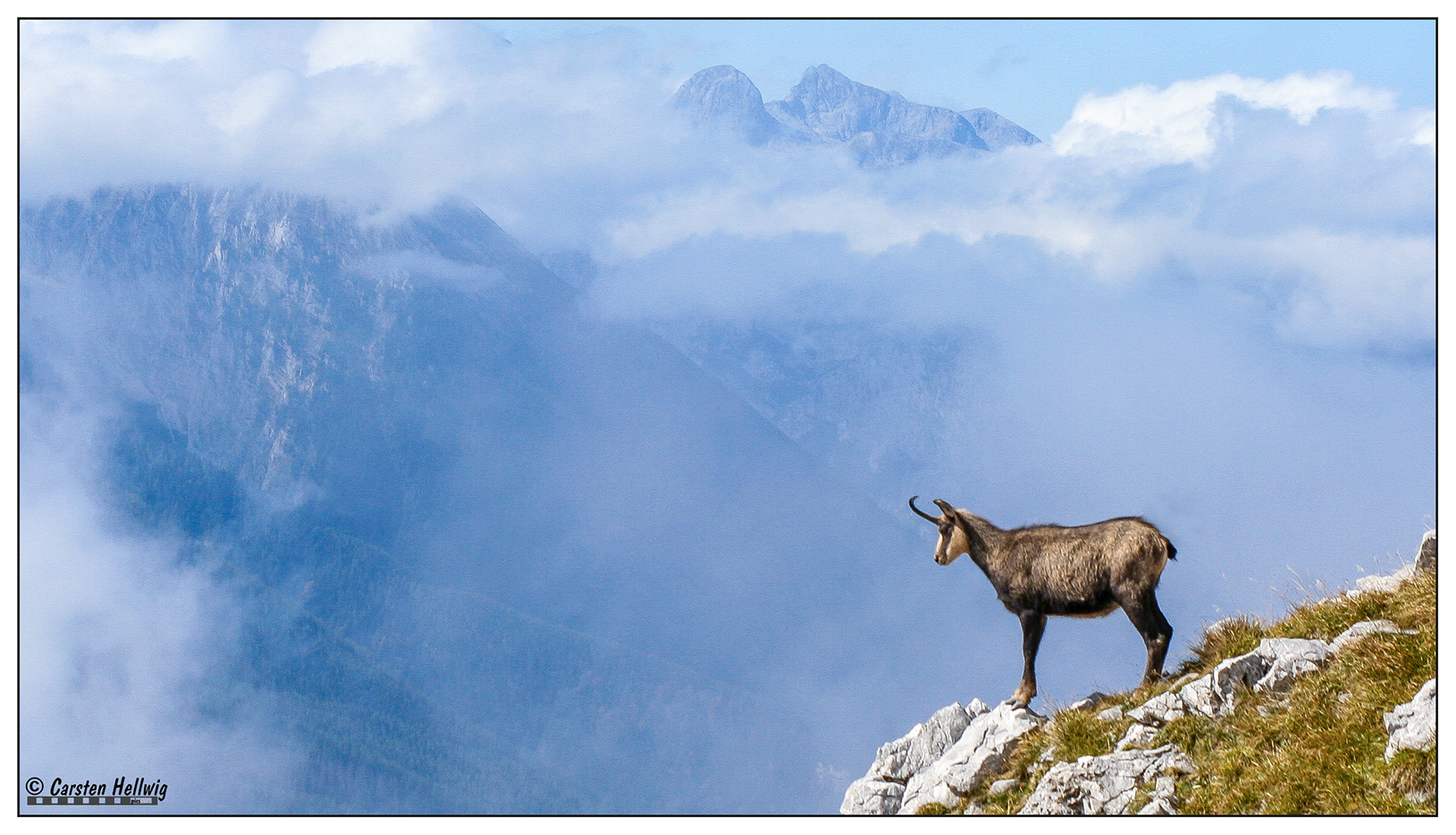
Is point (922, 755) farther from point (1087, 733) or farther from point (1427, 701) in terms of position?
point (1427, 701)

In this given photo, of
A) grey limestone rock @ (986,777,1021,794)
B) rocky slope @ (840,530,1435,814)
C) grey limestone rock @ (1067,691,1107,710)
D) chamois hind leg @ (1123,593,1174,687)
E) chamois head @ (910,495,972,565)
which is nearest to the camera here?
rocky slope @ (840,530,1435,814)

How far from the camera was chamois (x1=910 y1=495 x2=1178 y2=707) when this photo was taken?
13898 mm

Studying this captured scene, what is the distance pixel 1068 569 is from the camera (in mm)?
14453

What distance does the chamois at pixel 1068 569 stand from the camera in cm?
1390

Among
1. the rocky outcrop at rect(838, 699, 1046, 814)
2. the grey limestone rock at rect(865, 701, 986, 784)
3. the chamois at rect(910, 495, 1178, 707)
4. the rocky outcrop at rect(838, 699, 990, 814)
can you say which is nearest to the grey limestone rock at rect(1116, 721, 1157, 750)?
the chamois at rect(910, 495, 1178, 707)

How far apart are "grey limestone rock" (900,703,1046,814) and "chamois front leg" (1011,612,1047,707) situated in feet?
0.58

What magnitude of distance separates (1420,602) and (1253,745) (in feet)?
10.1

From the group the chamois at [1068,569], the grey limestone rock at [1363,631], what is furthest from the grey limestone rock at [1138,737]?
the grey limestone rock at [1363,631]

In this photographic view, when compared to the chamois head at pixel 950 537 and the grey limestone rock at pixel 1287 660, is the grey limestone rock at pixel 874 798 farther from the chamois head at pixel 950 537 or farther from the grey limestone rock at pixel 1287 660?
the grey limestone rock at pixel 1287 660

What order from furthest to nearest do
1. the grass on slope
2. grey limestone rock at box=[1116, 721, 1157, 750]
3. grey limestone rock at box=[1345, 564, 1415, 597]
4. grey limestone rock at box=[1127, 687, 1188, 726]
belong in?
grey limestone rock at box=[1345, 564, 1415, 597]
grey limestone rock at box=[1127, 687, 1188, 726]
grey limestone rock at box=[1116, 721, 1157, 750]
the grass on slope

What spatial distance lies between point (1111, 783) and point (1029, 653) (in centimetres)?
288

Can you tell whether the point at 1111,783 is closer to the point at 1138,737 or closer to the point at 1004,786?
the point at 1138,737

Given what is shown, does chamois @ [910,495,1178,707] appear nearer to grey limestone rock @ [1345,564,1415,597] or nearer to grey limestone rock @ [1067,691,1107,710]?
grey limestone rock @ [1067,691,1107,710]
